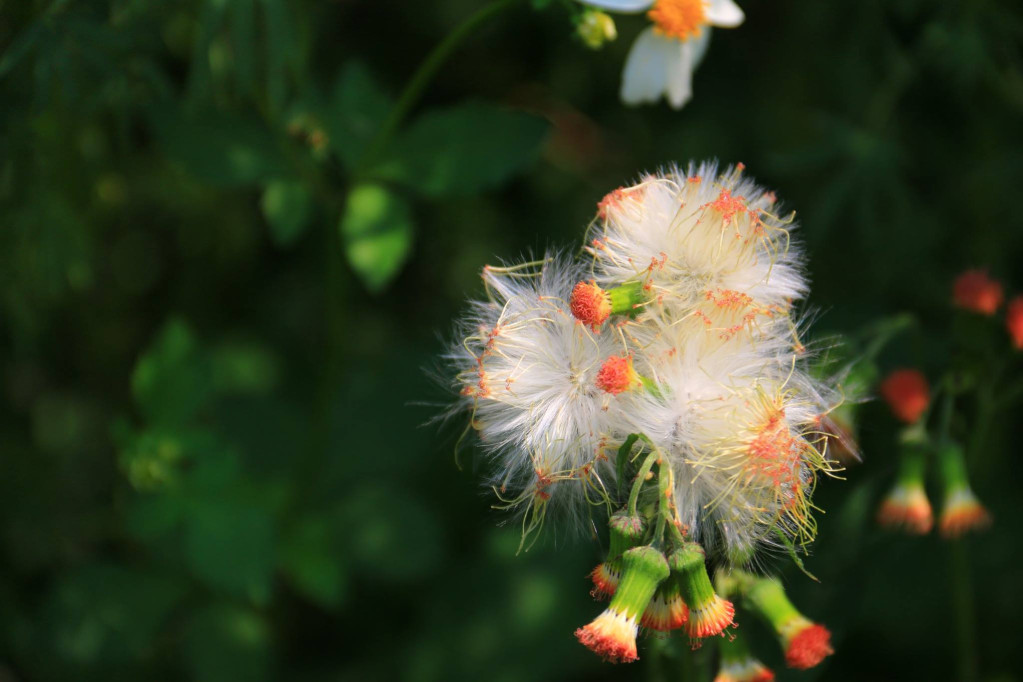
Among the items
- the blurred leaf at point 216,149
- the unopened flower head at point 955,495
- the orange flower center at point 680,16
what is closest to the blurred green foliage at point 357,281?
the blurred leaf at point 216,149

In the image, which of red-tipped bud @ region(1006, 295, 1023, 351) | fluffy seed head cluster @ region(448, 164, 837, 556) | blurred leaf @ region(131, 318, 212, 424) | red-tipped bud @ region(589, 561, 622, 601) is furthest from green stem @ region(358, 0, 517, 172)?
red-tipped bud @ region(1006, 295, 1023, 351)

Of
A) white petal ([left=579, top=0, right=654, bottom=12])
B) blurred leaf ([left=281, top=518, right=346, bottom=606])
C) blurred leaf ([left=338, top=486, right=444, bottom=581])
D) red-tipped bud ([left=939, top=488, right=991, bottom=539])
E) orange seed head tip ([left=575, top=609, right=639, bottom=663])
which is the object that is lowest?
blurred leaf ([left=338, top=486, right=444, bottom=581])

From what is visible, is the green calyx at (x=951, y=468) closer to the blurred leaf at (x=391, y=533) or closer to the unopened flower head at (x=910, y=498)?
the unopened flower head at (x=910, y=498)

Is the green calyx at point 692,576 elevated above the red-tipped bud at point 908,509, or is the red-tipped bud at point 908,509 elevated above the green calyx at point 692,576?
the green calyx at point 692,576


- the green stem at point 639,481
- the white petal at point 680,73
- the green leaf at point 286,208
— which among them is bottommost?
the green stem at point 639,481

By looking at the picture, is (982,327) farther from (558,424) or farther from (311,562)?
(311,562)

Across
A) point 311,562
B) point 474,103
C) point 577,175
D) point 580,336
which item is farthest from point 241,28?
point 577,175

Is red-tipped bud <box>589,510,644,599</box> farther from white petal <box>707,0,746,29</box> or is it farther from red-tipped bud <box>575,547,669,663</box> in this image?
white petal <box>707,0,746,29</box>
